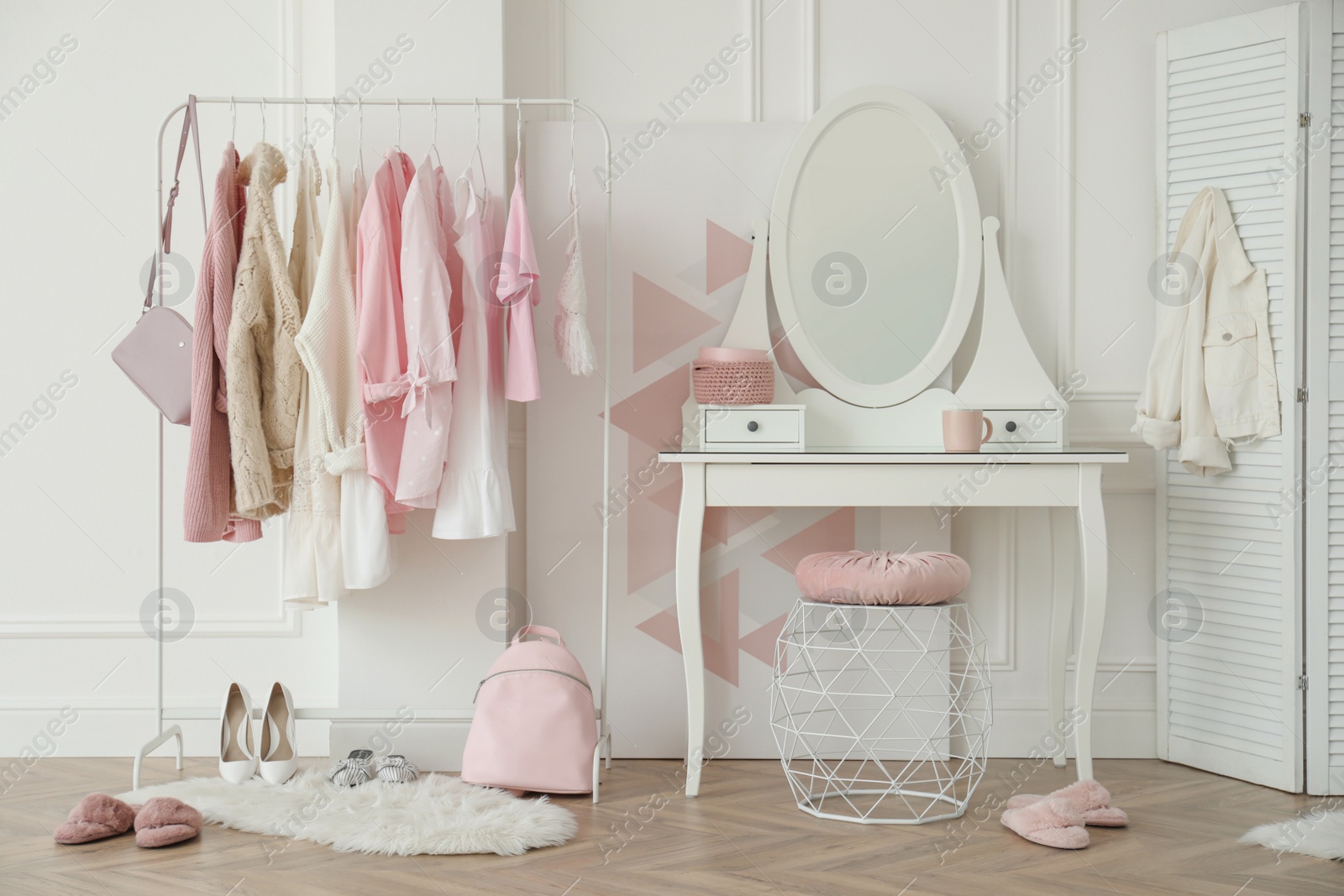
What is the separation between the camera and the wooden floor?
177 cm

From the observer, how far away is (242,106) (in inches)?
108

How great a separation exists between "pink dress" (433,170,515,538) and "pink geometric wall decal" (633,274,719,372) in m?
0.50

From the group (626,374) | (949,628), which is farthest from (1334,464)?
(626,374)

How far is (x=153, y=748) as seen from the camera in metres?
2.32

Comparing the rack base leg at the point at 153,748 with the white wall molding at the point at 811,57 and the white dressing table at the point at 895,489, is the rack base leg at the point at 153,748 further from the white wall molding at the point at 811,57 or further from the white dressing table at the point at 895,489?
the white wall molding at the point at 811,57

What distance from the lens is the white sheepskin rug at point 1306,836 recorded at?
194 cm

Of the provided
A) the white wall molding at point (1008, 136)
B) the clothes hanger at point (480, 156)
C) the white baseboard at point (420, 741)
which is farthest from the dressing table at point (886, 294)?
the white baseboard at point (420, 741)

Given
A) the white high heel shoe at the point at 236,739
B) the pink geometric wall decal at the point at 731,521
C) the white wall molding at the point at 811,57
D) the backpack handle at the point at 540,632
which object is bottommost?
the white high heel shoe at the point at 236,739

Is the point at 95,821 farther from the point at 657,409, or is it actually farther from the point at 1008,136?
the point at 1008,136

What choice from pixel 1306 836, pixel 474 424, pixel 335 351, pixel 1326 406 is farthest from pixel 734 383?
pixel 1306 836

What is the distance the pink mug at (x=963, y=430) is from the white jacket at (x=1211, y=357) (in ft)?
1.85

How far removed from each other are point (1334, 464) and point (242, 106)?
124 inches

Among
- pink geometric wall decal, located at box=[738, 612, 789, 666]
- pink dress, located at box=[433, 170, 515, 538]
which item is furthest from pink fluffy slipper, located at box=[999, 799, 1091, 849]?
pink dress, located at box=[433, 170, 515, 538]

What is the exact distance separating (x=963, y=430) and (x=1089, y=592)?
49cm
